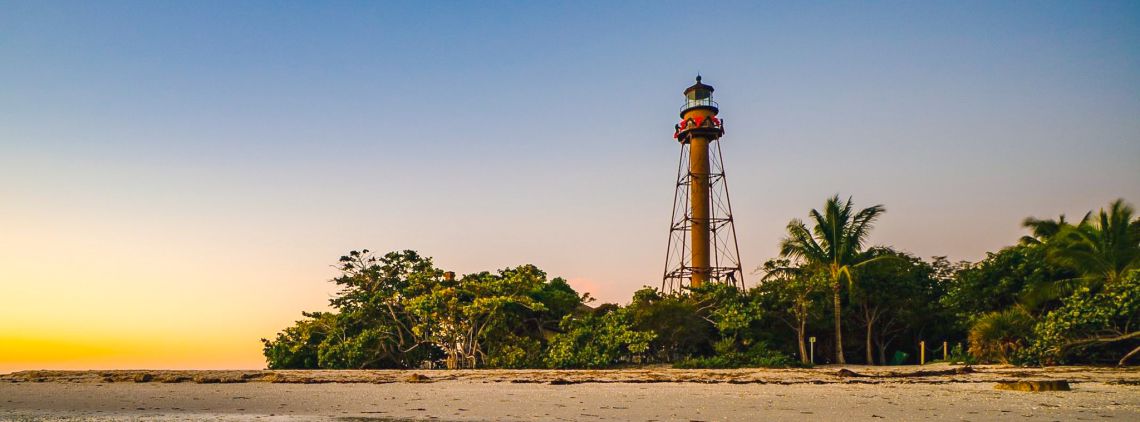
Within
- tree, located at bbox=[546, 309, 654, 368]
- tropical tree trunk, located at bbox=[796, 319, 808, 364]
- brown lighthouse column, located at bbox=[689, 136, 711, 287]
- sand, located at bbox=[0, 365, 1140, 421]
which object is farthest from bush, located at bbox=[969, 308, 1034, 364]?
brown lighthouse column, located at bbox=[689, 136, 711, 287]

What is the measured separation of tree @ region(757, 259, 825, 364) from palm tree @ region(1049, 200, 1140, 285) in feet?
22.6

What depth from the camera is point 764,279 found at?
1066 inches

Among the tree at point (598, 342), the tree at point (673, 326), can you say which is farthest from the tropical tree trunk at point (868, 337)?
the tree at point (598, 342)

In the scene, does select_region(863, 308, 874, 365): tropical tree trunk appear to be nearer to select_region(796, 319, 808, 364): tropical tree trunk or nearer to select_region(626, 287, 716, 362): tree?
select_region(796, 319, 808, 364): tropical tree trunk

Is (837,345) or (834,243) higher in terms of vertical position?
(834,243)

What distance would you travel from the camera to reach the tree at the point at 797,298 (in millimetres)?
25078

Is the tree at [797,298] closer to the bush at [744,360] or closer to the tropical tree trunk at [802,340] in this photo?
the tropical tree trunk at [802,340]

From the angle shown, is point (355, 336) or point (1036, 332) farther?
point (355, 336)

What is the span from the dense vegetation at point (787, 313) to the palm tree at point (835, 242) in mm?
50

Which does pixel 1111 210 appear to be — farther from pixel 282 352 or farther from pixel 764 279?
pixel 282 352

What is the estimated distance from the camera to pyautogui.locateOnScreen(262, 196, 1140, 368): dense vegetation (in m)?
20.5

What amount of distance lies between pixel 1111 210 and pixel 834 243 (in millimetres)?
7901

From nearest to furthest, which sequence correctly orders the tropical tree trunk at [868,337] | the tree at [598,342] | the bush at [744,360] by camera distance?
the bush at [744,360]
the tree at [598,342]
the tropical tree trunk at [868,337]

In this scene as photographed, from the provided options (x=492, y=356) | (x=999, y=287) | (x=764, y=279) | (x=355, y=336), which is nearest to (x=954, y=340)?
(x=999, y=287)
